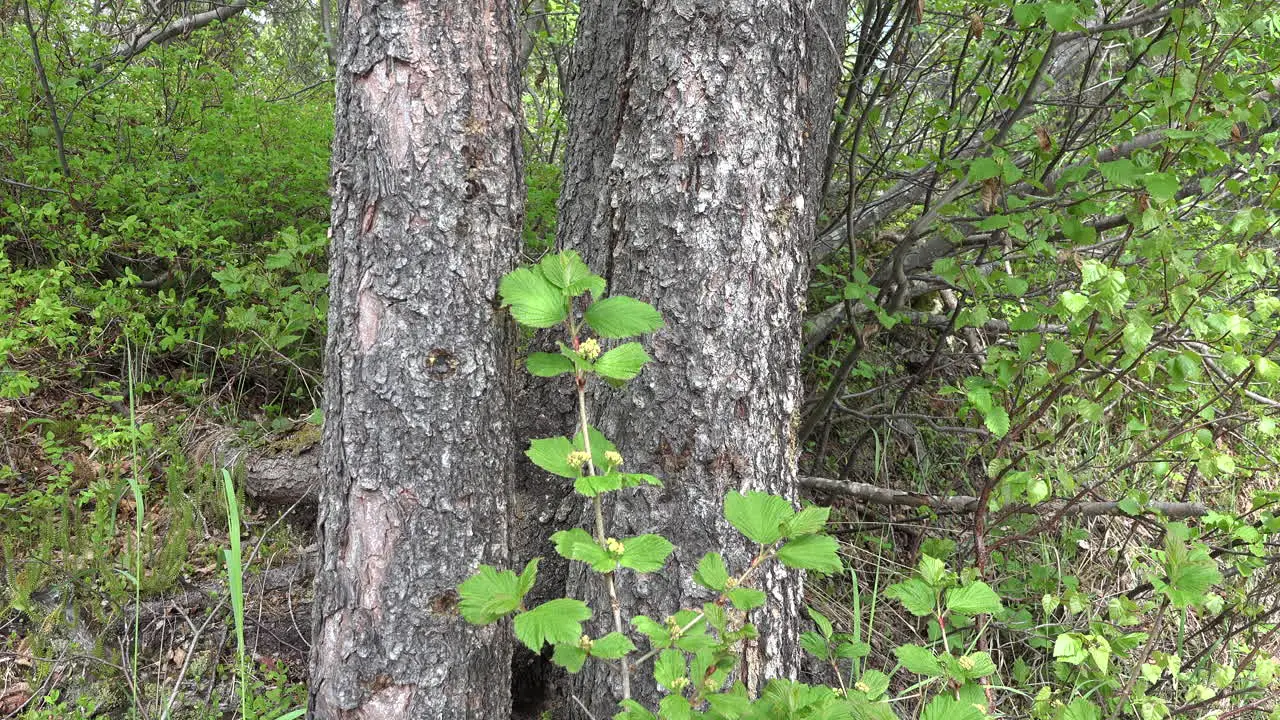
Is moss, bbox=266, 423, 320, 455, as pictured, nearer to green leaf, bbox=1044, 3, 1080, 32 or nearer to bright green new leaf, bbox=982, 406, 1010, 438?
bright green new leaf, bbox=982, 406, 1010, 438

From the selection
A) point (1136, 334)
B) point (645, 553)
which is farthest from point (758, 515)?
Result: point (1136, 334)

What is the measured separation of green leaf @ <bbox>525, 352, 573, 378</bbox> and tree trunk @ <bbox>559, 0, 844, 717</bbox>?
383 mm

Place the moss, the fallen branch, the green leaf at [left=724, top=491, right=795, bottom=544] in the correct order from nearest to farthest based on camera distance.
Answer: the green leaf at [left=724, top=491, right=795, bottom=544]
the fallen branch
the moss

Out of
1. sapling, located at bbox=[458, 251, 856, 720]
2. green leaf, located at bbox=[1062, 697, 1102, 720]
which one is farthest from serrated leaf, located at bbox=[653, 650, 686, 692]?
green leaf, located at bbox=[1062, 697, 1102, 720]

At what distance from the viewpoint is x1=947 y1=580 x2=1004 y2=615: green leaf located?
4.16 ft

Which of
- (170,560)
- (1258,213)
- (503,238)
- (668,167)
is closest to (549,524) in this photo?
(503,238)

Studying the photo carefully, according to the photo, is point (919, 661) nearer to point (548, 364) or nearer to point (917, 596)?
point (917, 596)

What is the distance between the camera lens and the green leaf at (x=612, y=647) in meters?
1.09

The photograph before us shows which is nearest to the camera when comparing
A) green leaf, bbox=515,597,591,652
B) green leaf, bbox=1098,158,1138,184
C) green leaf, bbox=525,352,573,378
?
green leaf, bbox=515,597,591,652

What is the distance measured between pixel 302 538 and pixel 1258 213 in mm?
3139

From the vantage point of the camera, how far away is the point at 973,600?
1.28 meters

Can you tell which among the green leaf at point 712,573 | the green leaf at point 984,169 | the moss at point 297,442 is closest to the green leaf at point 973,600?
the green leaf at point 712,573

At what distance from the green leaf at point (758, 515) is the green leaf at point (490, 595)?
0.32 m

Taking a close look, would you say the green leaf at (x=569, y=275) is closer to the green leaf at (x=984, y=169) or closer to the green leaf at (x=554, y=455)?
the green leaf at (x=554, y=455)
